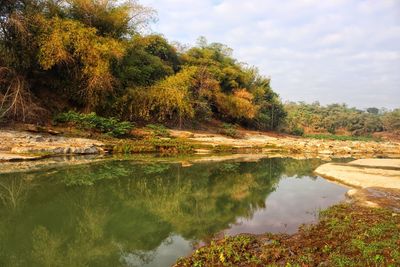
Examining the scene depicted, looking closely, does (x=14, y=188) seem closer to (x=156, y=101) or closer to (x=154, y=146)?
(x=154, y=146)

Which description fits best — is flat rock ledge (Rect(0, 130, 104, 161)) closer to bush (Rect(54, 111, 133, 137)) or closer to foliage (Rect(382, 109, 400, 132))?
bush (Rect(54, 111, 133, 137))

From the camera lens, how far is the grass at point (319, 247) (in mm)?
5059

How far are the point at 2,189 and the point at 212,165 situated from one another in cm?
1011

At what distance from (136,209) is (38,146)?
9811mm

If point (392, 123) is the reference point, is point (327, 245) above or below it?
below

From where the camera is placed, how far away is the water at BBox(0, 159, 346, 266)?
6.20m

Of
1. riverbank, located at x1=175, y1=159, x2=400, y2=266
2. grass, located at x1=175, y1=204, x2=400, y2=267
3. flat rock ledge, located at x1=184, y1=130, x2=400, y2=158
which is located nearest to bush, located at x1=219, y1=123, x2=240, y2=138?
flat rock ledge, located at x1=184, y1=130, x2=400, y2=158

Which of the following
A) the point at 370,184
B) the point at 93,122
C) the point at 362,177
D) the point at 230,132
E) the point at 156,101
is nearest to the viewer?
the point at 370,184

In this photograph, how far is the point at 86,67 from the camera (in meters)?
21.1

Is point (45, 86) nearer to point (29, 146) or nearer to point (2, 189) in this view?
point (29, 146)

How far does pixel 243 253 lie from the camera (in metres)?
5.55

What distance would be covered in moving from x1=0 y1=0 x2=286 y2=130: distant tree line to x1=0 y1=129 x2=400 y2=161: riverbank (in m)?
2.07

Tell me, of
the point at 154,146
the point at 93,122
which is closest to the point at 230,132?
the point at 154,146

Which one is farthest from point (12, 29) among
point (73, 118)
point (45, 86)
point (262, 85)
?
point (262, 85)
